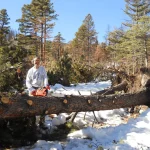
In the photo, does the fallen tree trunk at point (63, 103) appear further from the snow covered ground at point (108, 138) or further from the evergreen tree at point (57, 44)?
the evergreen tree at point (57, 44)

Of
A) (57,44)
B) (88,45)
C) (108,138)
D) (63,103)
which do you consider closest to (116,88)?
(108,138)

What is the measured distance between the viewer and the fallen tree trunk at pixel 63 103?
5.47m

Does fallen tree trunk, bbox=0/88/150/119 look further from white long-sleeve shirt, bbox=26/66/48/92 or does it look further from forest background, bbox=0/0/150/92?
forest background, bbox=0/0/150/92

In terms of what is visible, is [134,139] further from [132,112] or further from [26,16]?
[26,16]

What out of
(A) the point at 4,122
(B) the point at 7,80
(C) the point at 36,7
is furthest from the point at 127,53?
(A) the point at 4,122

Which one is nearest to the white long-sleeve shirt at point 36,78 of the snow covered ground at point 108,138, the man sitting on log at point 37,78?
the man sitting on log at point 37,78

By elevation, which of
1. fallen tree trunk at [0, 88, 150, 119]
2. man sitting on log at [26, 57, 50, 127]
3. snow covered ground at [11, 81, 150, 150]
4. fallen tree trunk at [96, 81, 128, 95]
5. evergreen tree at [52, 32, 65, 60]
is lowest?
snow covered ground at [11, 81, 150, 150]

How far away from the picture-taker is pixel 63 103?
636 cm

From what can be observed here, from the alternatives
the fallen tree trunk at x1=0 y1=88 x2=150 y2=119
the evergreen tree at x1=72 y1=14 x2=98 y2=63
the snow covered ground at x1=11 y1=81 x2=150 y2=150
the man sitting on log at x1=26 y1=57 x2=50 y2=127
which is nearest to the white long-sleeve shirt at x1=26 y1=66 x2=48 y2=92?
the man sitting on log at x1=26 y1=57 x2=50 y2=127

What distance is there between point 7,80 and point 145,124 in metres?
5.16

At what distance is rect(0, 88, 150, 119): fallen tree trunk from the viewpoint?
18.0ft

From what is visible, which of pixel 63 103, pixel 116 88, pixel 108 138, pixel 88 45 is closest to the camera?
pixel 108 138

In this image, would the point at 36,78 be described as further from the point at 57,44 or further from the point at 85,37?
the point at 57,44

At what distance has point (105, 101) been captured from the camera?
7191 millimetres
